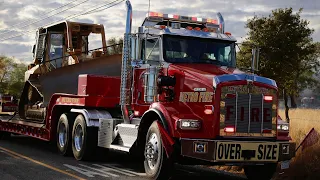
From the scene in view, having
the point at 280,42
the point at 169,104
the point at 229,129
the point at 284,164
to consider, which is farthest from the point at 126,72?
the point at 280,42

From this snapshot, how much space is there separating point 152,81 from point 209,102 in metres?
1.50

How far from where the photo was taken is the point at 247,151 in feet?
27.9

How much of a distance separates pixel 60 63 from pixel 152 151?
261 inches

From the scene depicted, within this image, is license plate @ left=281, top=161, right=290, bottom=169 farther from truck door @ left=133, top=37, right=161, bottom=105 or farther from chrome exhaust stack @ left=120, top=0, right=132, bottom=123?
chrome exhaust stack @ left=120, top=0, right=132, bottom=123

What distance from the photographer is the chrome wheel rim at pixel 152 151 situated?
29.7 ft

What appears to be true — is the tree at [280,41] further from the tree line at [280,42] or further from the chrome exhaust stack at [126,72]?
the chrome exhaust stack at [126,72]

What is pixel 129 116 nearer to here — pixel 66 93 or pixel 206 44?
pixel 206 44

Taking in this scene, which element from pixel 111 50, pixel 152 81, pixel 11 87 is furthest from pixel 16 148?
pixel 11 87

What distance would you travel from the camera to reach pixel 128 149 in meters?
10.1

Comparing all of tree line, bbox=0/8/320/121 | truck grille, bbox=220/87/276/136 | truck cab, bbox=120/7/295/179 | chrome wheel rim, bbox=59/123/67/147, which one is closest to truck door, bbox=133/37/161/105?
truck cab, bbox=120/7/295/179

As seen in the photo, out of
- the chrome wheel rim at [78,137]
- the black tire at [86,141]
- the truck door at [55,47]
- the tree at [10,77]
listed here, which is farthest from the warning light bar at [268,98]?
the tree at [10,77]

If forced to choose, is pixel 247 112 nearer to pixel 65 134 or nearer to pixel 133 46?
pixel 133 46

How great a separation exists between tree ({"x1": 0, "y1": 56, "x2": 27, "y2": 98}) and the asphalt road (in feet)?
236

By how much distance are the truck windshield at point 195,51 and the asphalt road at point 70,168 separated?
2.24 meters
